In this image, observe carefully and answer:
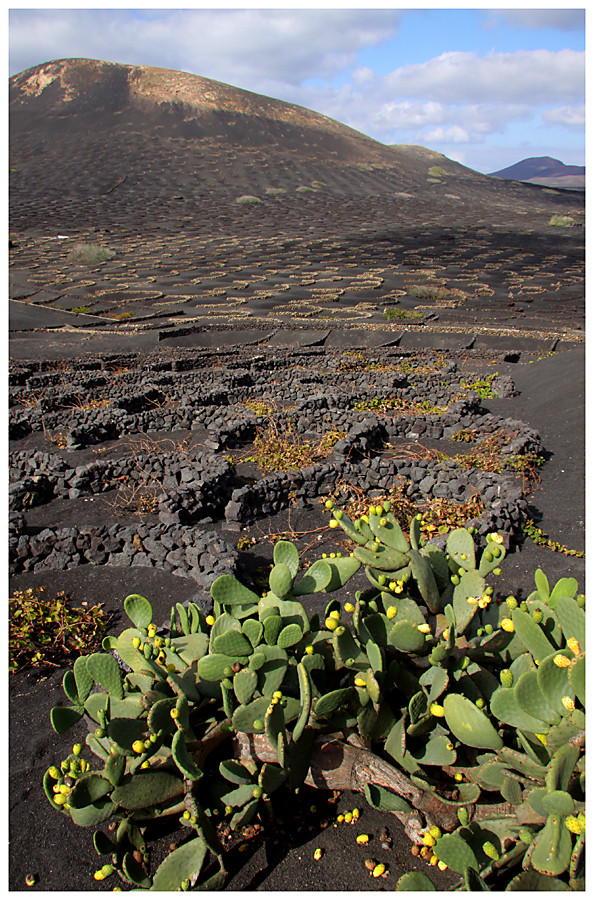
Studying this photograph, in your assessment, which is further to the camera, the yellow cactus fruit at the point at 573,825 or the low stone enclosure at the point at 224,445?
the low stone enclosure at the point at 224,445

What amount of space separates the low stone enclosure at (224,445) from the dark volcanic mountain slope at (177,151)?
44085 millimetres

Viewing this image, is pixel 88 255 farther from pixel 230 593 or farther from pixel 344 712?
pixel 344 712

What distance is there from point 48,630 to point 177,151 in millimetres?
73911

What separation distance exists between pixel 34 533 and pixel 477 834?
560 centimetres

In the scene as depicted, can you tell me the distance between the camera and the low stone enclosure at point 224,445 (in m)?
6.00

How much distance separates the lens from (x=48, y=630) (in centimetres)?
474

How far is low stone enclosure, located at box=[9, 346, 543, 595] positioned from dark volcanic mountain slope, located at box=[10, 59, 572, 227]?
145ft

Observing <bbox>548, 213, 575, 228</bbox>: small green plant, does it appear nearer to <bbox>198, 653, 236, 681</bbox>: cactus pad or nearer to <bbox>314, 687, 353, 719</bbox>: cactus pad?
<bbox>314, 687, 353, 719</bbox>: cactus pad

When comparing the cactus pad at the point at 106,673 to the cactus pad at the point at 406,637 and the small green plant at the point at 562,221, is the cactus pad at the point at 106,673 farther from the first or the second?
the small green plant at the point at 562,221

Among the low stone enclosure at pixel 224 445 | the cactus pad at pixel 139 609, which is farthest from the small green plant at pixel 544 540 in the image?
the cactus pad at pixel 139 609

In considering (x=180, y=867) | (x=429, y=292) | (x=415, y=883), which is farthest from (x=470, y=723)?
(x=429, y=292)

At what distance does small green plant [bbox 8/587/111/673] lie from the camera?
4.45 metres

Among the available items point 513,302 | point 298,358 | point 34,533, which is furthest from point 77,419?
point 513,302

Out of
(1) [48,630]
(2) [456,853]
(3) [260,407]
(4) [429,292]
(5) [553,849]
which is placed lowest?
(1) [48,630]
